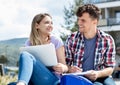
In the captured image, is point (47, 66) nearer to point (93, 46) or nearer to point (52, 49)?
point (52, 49)

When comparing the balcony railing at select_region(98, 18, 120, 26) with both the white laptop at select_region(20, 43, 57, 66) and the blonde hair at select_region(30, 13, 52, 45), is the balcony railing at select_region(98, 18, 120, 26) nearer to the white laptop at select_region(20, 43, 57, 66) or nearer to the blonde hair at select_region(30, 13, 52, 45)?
the blonde hair at select_region(30, 13, 52, 45)

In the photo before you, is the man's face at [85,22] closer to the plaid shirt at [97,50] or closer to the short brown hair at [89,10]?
the short brown hair at [89,10]

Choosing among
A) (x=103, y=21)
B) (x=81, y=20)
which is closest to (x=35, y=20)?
(x=81, y=20)

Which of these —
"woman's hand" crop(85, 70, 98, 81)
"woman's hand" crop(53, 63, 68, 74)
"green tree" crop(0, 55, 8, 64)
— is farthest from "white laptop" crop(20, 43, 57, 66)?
"green tree" crop(0, 55, 8, 64)

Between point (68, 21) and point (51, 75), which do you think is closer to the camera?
point (51, 75)

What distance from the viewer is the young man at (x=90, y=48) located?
434 centimetres

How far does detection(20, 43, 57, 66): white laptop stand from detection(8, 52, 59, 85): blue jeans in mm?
117

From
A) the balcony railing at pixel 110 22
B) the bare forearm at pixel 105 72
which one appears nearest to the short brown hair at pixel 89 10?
the bare forearm at pixel 105 72

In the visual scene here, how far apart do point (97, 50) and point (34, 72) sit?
28.6 inches

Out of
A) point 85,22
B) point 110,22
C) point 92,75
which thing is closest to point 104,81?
point 92,75

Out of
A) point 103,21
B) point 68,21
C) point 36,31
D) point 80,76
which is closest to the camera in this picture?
point 80,76

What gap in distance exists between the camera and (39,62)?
4.09 metres

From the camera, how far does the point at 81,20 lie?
14.3 ft

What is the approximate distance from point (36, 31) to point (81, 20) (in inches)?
20.4
